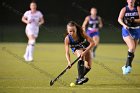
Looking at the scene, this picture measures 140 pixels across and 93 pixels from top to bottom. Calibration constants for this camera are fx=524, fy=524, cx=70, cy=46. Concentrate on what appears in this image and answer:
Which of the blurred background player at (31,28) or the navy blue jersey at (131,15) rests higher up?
the navy blue jersey at (131,15)

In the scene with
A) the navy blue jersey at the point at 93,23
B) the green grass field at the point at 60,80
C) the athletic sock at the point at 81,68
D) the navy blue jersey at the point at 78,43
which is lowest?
the green grass field at the point at 60,80

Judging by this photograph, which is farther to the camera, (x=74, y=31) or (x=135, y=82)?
(x=135, y=82)

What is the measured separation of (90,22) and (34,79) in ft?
26.7

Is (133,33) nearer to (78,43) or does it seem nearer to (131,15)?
(131,15)

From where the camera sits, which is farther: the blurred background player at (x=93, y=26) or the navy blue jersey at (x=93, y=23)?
the navy blue jersey at (x=93, y=23)

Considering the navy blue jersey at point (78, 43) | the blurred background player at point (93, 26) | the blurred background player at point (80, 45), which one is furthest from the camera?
the blurred background player at point (93, 26)

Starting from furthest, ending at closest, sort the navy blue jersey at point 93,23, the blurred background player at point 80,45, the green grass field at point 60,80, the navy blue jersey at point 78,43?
the navy blue jersey at point 93,23 < the navy blue jersey at point 78,43 < the blurred background player at point 80,45 < the green grass field at point 60,80

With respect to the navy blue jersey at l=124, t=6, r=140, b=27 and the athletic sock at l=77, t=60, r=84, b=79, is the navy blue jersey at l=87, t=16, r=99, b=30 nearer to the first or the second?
→ the navy blue jersey at l=124, t=6, r=140, b=27

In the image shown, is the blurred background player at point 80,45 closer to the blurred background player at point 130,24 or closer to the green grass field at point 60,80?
the green grass field at point 60,80

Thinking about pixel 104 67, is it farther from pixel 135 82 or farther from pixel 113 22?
pixel 113 22

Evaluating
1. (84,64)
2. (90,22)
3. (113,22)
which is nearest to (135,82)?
(84,64)

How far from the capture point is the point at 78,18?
2827cm

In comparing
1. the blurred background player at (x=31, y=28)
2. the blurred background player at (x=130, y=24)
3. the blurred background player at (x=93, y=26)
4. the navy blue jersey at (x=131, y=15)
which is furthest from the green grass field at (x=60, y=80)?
the blurred background player at (x=93, y=26)

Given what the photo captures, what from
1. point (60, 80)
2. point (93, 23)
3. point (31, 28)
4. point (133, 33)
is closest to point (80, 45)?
point (60, 80)
